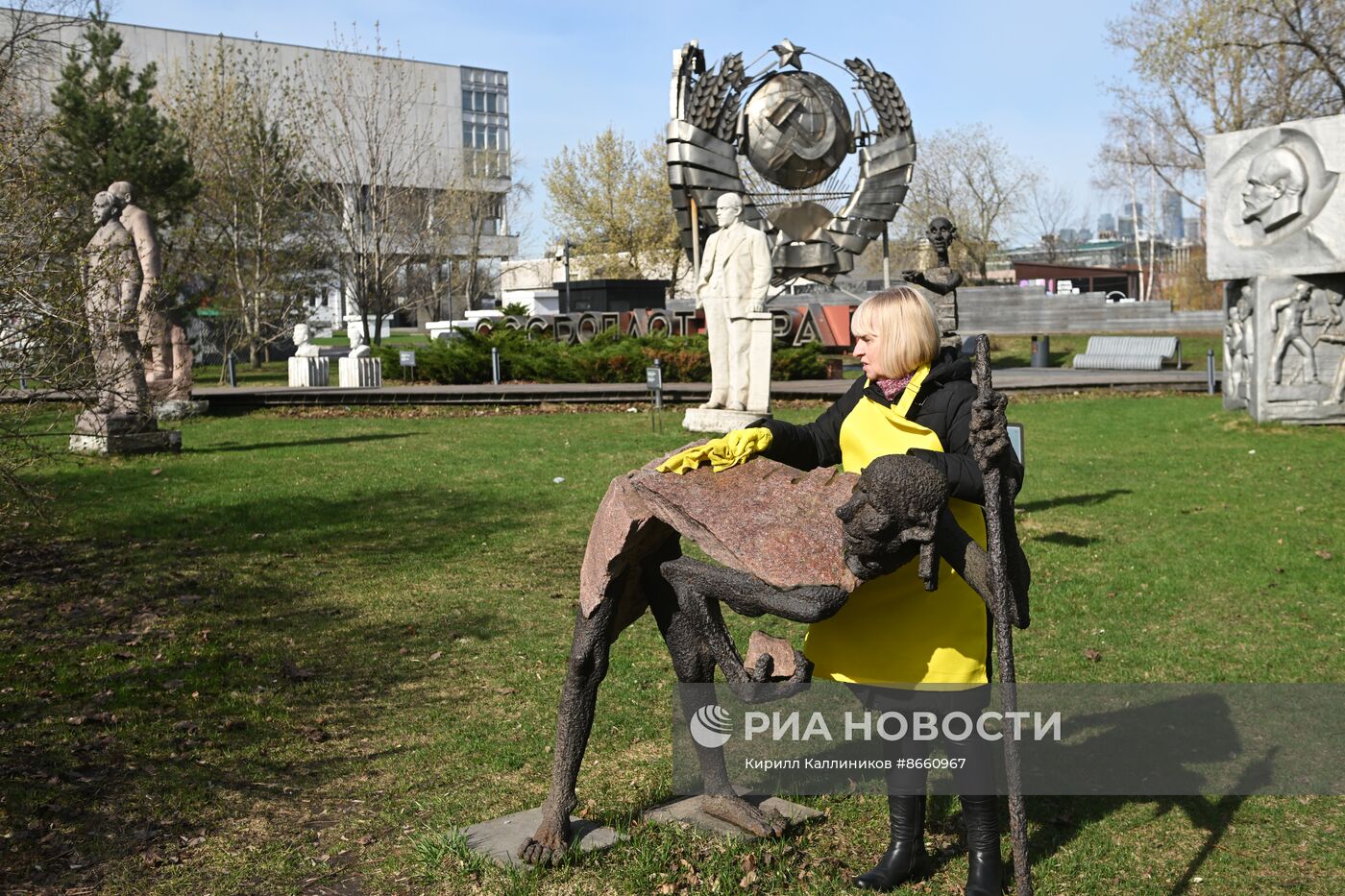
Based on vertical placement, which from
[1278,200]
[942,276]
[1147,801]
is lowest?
[1147,801]

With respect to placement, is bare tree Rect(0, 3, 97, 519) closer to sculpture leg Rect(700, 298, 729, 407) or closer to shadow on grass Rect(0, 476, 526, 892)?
shadow on grass Rect(0, 476, 526, 892)

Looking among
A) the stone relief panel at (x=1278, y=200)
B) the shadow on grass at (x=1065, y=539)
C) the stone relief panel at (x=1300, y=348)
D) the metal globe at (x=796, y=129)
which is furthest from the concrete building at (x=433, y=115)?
the shadow on grass at (x=1065, y=539)

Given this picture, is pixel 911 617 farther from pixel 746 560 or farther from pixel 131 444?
pixel 131 444

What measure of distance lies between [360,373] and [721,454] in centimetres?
1984

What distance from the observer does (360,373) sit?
22250mm

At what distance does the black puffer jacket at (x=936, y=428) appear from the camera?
123 inches

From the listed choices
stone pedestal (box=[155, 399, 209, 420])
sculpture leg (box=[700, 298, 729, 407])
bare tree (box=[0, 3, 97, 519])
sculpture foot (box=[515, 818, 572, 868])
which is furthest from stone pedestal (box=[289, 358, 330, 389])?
sculpture foot (box=[515, 818, 572, 868])

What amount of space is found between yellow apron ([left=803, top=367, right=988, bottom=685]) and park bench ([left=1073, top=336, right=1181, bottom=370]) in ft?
89.4

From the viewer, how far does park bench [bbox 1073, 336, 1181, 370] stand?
2852cm

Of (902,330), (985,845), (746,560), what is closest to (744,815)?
(985,845)

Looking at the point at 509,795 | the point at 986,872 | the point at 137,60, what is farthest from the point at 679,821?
the point at 137,60

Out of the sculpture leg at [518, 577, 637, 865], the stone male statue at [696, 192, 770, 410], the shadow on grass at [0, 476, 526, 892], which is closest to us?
the sculpture leg at [518, 577, 637, 865]

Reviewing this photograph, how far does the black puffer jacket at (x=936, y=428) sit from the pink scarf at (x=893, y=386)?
0.01m

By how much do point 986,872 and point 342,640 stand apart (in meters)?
4.25
